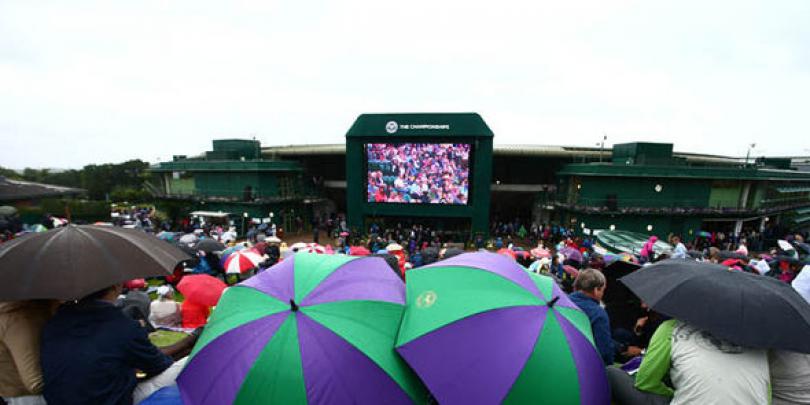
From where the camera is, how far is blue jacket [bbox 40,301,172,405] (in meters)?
2.23

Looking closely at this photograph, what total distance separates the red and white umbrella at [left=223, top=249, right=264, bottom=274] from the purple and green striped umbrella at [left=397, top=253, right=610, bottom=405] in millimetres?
6639

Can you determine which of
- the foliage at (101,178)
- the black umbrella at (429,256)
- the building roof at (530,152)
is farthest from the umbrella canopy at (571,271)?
the foliage at (101,178)

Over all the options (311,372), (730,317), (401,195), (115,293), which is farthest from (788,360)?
(401,195)

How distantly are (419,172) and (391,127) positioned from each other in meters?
3.62

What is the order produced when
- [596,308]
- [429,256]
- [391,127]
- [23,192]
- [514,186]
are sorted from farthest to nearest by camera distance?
[514,186]
[391,127]
[23,192]
[429,256]
[596,308]

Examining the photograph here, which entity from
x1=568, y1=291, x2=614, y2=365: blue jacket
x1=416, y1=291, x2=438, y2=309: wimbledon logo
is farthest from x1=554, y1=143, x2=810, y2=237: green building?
x1=416, y1=291, x2=438, y2=309: wimbledon logo

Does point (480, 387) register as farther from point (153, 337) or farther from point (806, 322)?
point (153, 337)

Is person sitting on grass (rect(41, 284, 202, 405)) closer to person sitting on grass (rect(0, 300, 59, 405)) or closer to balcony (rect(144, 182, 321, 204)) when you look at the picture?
person sitting on grass (rect(0, 300, 59, 405))

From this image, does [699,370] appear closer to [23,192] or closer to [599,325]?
[599,325]

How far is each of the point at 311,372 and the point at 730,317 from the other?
2800 mm

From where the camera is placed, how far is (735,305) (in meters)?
2.27

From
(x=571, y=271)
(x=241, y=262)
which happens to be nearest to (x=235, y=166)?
(x=241, y=262)

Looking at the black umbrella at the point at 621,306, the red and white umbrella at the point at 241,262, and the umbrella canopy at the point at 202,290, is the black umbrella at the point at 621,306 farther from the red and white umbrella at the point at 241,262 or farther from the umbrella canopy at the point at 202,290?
the red and white umbrella at the point at 241,262

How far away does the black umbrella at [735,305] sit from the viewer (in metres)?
2.14
